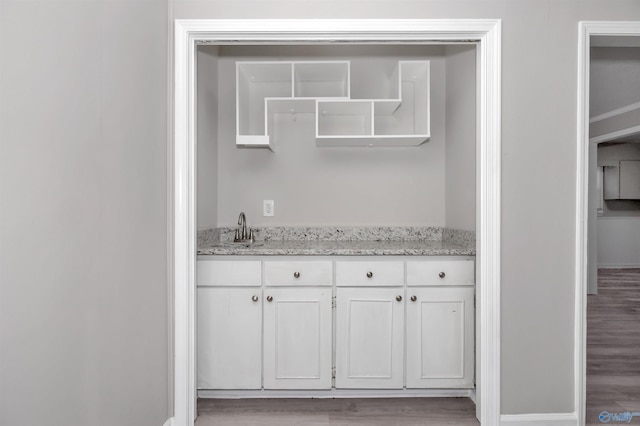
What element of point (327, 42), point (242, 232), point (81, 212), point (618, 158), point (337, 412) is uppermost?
point (618, 158)

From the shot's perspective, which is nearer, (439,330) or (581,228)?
(581,228)

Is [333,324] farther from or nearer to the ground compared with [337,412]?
farther from the ground

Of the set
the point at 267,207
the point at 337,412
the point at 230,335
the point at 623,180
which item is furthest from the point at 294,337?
the point at 623,180

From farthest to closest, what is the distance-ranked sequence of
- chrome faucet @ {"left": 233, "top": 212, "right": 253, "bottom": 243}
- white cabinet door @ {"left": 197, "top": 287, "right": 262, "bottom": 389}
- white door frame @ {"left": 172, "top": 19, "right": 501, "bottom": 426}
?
chrome faucet @ {"left": 233, "top": 212, "right": 253, "bottom": 243}
white cabinet door @ {"left": 197, "top": 287, "right": 262, "bottom": 389}
white door frame @ {"left": 172, "top": 19, "right": 501, "bottom": 426}

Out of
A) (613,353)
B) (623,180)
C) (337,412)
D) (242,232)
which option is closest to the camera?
(337,412)

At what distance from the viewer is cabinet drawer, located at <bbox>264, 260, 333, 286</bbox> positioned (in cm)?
208

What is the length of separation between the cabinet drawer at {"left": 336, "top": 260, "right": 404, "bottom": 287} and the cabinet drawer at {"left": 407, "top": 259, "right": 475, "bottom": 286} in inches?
2.7

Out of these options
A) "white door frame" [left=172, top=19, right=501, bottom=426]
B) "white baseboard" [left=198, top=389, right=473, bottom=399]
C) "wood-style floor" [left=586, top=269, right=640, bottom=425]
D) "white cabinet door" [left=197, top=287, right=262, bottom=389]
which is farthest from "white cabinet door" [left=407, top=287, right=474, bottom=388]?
"white cabinet door" [left=197, top=287, right=262, bottom=389]

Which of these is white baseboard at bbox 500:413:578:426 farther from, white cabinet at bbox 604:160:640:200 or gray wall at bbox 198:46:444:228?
white cabinet at bbox 604:160:640:200

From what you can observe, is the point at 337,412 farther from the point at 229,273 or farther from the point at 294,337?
the point at 229,273

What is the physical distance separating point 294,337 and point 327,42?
1.55 metres

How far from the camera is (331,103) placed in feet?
7.87

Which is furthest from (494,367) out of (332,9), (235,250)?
(332,9)

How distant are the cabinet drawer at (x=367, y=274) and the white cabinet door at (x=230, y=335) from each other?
47 cm
